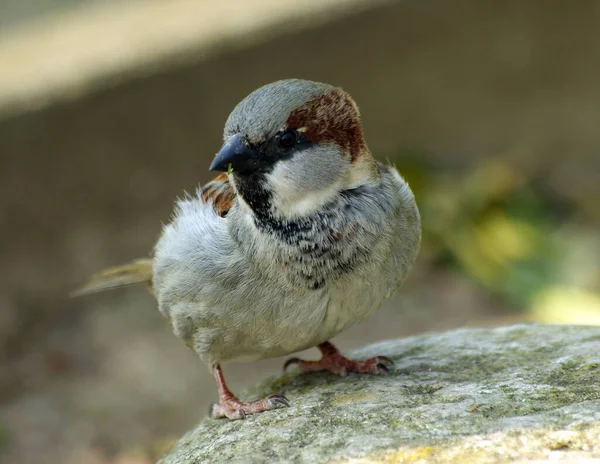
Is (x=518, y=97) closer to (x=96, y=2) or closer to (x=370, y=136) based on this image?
(x=370, y=136)

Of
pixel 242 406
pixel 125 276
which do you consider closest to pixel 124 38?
pixel 125 276

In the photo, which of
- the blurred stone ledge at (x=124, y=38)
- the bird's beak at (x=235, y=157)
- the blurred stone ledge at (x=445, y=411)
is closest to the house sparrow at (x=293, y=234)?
the bird's beak at (x=235, y=157)

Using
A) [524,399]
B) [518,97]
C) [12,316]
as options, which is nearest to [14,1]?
[12,316]

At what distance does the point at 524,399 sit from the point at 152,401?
268 cm

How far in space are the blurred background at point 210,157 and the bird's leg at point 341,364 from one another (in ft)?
5.20

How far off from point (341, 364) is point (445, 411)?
0.64 m

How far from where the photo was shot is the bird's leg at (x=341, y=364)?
2547 mm

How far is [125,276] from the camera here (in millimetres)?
3041

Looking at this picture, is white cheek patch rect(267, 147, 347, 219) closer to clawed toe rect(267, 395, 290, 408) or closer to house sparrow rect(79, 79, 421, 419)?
house sparrow rect(79, 79, 421, 419)

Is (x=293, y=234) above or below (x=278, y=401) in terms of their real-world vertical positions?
above

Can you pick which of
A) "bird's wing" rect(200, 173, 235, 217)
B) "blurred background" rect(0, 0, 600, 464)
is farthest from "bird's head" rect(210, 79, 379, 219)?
"blurred background" rect(0, 0, 600, 464)

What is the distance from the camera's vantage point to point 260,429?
2.15m

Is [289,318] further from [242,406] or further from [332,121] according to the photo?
[332,121]

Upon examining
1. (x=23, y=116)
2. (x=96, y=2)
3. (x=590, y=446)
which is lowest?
(x=590, y=446)
